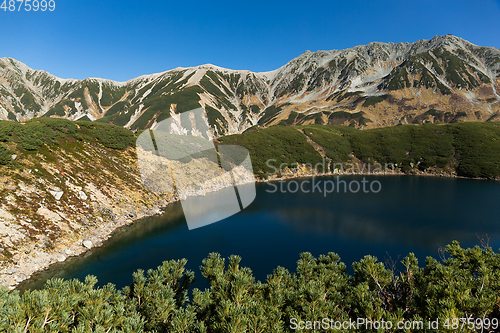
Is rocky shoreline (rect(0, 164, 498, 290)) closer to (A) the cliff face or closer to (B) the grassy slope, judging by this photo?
(A) the cliff face

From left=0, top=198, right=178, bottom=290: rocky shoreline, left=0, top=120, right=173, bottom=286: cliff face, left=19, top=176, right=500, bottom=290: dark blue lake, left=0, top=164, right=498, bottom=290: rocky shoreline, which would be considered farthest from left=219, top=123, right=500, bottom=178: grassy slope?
left=0, top=198, right=178, bottom=290: rocky shoreline

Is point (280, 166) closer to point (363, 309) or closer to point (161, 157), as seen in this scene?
point (161, 157)

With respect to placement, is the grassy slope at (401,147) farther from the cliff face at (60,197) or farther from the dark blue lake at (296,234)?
the cliff face at (60,197)

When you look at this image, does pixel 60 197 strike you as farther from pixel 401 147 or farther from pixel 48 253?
pixel 401 147

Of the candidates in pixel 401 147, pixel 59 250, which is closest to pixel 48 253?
pixel 59 250

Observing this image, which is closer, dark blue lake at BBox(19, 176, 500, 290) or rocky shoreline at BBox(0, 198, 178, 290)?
rocky shoreline at BBox(0, 198, 178, 290)

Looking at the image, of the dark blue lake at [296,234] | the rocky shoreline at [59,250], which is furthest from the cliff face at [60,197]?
the dark blue lake at [296,234]

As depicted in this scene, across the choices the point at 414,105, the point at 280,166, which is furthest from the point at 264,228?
the point at 414,105
